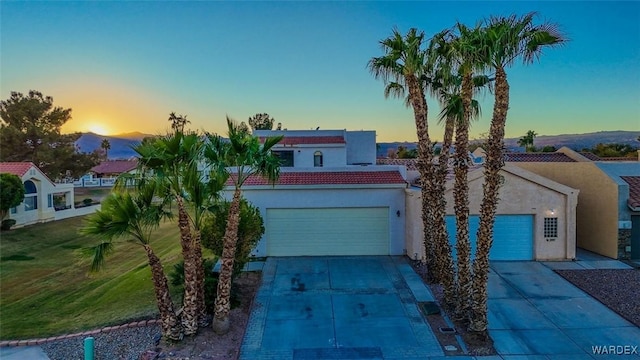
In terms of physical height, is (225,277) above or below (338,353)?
above

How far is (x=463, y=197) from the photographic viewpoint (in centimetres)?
979

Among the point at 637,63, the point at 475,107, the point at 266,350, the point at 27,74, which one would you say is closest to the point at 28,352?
the point at 266,350

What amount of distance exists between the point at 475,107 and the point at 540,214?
7113 mm

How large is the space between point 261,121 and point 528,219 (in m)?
56.9

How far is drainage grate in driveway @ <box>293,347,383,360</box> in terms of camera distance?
8.76m

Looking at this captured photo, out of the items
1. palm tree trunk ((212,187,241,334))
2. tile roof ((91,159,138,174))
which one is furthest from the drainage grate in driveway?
tile roof ((91,159,138,174))

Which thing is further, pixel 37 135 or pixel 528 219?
pixel 37 135

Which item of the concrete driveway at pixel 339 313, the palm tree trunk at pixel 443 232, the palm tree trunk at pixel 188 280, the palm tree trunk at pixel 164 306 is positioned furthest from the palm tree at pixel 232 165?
the palm tree trunk at pixel 443 232

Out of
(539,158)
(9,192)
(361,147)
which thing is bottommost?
(9,192)

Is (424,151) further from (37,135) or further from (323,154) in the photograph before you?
(37,135)

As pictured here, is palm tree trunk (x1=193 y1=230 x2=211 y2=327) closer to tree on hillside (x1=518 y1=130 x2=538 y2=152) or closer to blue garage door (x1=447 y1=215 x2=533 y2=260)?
A: blue garage door (x1=447 y1=215 x2=533 y2=260)

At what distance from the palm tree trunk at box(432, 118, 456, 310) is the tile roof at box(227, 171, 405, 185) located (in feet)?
14.2

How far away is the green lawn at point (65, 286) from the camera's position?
12102mm

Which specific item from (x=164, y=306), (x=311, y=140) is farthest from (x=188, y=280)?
(x=311, y=140)
